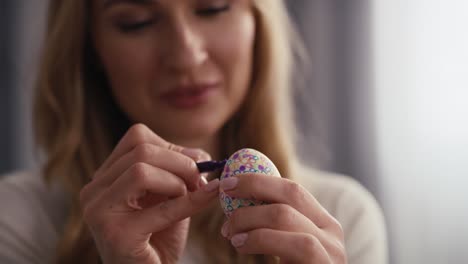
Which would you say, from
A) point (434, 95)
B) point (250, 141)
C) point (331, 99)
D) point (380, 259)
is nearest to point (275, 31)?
point (250, 141)

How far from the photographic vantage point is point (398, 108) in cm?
187

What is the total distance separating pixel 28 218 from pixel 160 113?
38cm

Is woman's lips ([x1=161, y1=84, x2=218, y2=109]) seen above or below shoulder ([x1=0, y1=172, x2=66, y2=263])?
above

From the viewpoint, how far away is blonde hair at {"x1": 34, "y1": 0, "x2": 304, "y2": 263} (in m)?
1.15

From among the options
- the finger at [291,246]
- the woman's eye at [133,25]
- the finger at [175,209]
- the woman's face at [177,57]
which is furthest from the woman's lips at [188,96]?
the finger at [291,246]

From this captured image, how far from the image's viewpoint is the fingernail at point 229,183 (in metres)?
0.67

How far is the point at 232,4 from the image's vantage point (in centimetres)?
110

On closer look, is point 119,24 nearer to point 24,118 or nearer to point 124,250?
point 124,250

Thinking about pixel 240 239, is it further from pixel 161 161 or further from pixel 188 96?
pixel 188 96

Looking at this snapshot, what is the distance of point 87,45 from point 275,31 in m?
0.46

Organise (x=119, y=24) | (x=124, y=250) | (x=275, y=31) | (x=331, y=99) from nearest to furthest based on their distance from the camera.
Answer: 1. (x=124, y=250)
2. (x=119, y=24)
3. (x=275, y=31)
4. (x=331, y=99)

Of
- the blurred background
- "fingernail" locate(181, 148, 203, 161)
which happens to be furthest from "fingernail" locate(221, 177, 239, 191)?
the blurred background

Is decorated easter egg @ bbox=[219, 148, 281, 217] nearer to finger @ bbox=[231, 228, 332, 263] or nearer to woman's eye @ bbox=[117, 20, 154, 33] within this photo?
finger @ bbox=[231, 228, 332, 263]

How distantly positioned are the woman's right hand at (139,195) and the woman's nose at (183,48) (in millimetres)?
301
